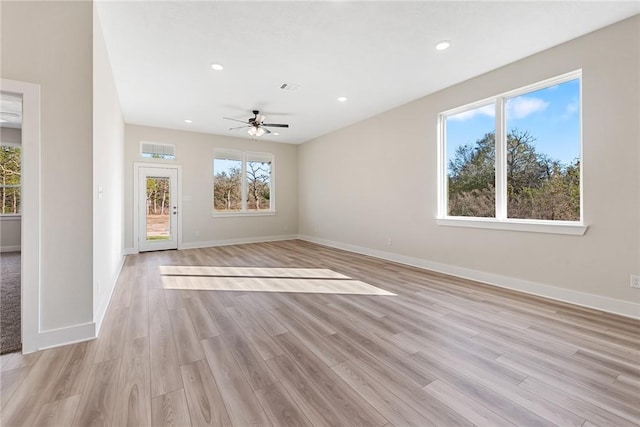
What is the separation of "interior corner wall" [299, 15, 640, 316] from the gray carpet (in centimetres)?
502

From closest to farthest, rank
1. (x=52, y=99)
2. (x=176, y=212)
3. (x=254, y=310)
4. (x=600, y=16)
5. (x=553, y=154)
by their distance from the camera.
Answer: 1. (x=52, y=99)
2. (x=600, y=16)
3. (x=254, y=310)
4. (x=553, y=154)
5. (x=176, y=212)

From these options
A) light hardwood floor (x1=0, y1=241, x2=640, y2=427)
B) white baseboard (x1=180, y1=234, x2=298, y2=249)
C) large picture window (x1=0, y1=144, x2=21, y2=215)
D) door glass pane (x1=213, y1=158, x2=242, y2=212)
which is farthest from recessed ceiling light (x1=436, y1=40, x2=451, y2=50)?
large picture window (x1=0, y1=144, x2=21, y2=215)

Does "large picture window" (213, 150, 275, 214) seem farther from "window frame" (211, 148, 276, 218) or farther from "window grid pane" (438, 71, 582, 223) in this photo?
"window grid pane" (438, 71, 582, 223)

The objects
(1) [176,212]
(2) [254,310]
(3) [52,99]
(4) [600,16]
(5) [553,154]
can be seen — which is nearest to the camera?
(3) [52,99]

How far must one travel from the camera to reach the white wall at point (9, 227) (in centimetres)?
618

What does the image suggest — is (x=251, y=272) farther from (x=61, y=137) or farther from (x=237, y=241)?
(x=237, y=241)

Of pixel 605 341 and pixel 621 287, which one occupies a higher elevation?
pixel 621 287

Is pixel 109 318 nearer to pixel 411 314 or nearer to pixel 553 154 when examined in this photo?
pixel 411 314

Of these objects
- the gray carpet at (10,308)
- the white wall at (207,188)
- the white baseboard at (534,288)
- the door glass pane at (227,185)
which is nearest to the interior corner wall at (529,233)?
the white baseboard at (534,288)

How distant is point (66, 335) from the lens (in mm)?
2232

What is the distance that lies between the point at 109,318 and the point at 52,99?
205cm

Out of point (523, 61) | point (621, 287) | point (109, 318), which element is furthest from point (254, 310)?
point (523, 61)

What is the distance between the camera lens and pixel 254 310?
2.95 meters

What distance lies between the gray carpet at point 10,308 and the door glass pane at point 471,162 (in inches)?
207
